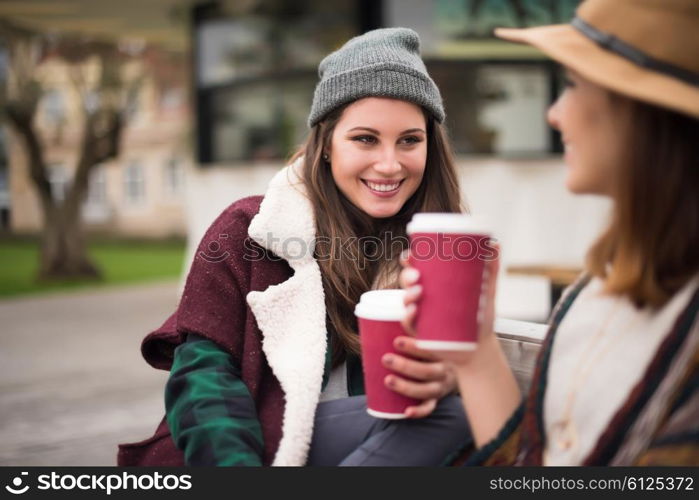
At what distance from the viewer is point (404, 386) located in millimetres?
1652

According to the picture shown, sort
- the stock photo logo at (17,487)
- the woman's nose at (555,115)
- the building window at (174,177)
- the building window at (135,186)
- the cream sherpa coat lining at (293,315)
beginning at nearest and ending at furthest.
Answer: the woman's nose at (555,115)
the stock photo logo at (17,487)
the cream sherpa coat lining at (293,315)
the building window at (174,177)
the building window at (135,186)

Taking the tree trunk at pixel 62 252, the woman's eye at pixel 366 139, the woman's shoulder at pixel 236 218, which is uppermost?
the woman's eye at pixel 366 139

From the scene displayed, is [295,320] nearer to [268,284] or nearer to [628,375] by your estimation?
[268,284]

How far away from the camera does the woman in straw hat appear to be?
131cm

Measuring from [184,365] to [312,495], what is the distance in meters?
0.49

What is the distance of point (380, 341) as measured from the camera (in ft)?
5.38

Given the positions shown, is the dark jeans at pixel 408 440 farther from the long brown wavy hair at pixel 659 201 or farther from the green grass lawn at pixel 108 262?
the green grass lawn at pixel 108 262

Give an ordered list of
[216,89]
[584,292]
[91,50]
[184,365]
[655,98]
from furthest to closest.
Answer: [91,50], [216,89], [184,365], [584,292], [655,98]

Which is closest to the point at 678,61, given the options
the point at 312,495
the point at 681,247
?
the point at 681,247

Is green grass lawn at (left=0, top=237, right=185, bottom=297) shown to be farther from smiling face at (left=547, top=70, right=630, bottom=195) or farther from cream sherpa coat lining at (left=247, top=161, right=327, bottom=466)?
smiling face at (left=547, top=70, right=630, bottom=195)

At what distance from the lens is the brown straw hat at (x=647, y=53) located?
4.22ft

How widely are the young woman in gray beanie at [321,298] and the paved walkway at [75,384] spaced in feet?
8.65

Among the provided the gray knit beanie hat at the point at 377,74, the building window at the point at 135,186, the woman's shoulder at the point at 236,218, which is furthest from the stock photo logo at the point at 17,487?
the building window at the point at 135,186

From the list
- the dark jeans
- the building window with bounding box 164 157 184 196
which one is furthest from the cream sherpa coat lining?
the building window with bounding box 164 157 184 196
